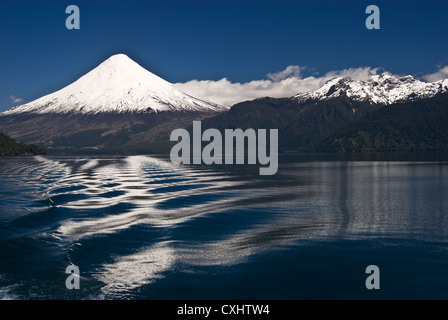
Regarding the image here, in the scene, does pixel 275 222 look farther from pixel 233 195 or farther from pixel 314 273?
pixel 233 195

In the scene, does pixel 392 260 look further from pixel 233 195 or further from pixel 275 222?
pixel 233 195

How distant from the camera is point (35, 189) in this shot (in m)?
75.4

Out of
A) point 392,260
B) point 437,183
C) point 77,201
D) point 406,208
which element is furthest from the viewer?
point 437,183

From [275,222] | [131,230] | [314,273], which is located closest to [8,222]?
[131,230]

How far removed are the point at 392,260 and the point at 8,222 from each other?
39.2 m

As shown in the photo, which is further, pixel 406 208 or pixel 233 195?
pixel 233 195

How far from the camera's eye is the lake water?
26.6 meters

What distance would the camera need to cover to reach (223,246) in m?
36.6

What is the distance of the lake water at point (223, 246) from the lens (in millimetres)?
26641

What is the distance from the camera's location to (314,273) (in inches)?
1163
